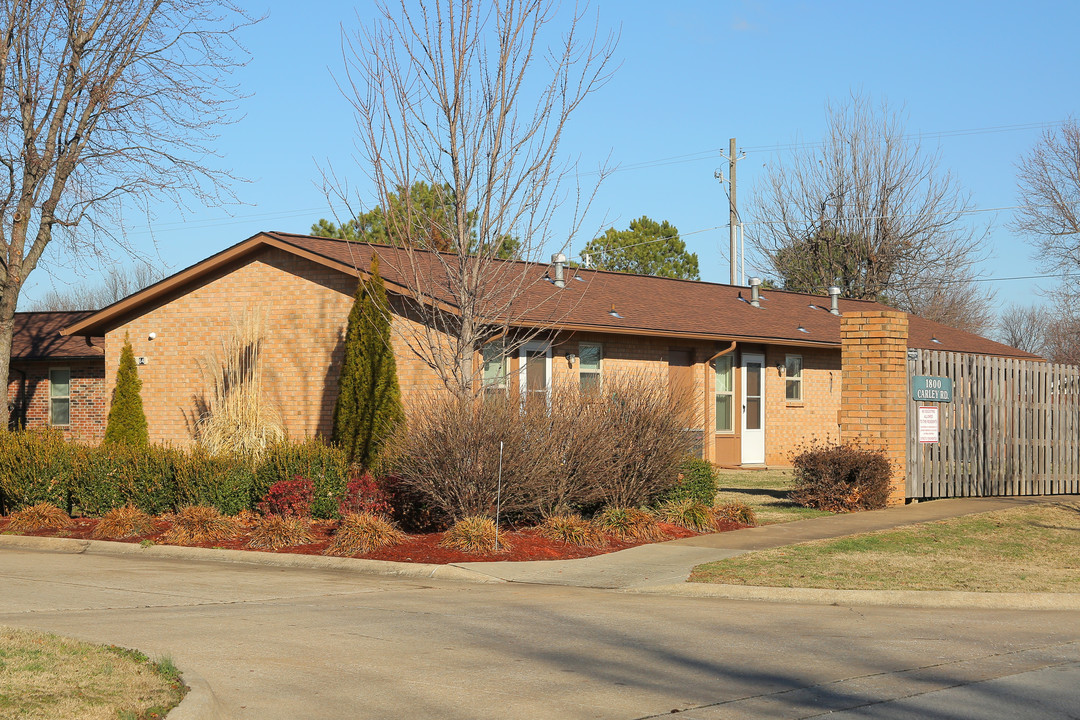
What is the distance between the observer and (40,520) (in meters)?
16.1

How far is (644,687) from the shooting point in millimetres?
6957

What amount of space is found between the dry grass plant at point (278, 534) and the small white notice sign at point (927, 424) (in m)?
9.03

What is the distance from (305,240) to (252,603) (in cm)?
1266

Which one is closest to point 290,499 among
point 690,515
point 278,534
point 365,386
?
point 278,534

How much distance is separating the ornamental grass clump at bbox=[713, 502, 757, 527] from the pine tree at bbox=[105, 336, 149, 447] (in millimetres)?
12381

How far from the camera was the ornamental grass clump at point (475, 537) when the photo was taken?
1284cm

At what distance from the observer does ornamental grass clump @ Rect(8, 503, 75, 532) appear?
16016mm

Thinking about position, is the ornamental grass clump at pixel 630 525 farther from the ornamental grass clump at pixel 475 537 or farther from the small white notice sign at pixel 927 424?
the small white notice sign at pixel 927 424

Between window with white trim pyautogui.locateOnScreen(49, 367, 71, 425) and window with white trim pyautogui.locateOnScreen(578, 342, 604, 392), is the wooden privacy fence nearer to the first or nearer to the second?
window with white trim pyautogui.locateOnScreen(578, 342, 604, 392)

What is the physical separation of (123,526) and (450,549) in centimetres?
506

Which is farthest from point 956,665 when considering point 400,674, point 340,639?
point 340,639

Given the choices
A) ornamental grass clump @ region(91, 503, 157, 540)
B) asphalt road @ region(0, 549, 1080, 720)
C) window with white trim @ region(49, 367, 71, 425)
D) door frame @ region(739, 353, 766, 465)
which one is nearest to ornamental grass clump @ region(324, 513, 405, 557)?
asphalt road @ region(0, 549, 1080, 720)

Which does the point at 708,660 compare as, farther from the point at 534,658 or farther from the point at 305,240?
the point at 305,240

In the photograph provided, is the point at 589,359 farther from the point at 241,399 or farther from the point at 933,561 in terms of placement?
the point at 933,561
